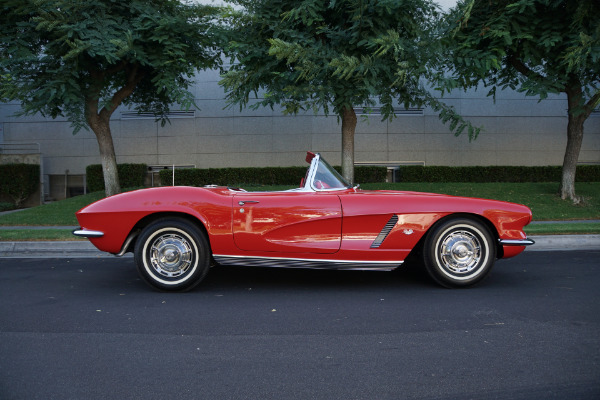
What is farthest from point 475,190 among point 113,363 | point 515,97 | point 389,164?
point 113,363

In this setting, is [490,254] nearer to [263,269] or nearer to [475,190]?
[263,269]

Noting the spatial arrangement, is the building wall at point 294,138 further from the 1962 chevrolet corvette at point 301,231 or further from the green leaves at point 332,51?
the 1962 chevrolet corvette at point 301,231

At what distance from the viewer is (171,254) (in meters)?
4.52

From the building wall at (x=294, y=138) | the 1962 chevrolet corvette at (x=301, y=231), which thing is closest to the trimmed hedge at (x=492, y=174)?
the building wall at (x=294, y=138)

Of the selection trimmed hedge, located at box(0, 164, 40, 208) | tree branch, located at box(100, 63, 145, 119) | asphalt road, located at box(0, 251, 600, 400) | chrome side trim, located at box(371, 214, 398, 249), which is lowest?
asphalt road, located at box(0, 251, 600, 400)

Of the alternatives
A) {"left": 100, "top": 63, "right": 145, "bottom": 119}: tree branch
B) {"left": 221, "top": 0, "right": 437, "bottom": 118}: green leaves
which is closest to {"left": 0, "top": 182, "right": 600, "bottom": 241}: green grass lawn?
{"left": 100, "top": 63, "right": 145, "bottom": 119}: tree branch

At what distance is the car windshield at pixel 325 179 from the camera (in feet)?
15.8

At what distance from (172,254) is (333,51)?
7305 millimetres

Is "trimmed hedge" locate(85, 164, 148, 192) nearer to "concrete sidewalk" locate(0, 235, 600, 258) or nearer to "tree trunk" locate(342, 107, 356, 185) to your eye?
"tree trunk" locate(342, 107, 356, 185)

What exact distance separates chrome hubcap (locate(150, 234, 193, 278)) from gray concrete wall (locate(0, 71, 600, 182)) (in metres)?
15.1

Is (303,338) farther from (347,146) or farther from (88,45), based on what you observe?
(347,146)

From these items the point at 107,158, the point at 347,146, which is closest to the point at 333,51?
the point at 347,146

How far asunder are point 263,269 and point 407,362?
323 cm

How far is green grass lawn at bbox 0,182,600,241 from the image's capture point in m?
8.88
